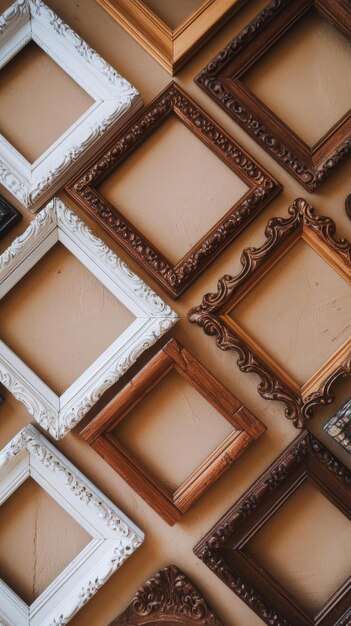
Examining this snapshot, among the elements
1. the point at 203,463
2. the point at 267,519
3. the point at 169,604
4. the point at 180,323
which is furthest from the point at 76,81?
the point at 169,604

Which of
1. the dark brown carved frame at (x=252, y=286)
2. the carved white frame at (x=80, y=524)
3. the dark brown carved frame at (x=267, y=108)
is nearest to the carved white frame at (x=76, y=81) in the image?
the dark brown carved frame at (x=267, y=108)

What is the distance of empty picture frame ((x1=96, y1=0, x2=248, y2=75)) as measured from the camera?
118 cm

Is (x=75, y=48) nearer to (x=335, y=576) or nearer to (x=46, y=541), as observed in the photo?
(x=46, y=541)

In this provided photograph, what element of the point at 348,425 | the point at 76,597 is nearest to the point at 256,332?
the point at 348,425

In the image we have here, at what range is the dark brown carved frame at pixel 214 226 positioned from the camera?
1.18 meters

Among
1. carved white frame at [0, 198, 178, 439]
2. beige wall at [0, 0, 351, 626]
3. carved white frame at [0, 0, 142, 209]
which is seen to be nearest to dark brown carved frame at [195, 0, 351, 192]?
beige wall at [0, 0, 351, 626]

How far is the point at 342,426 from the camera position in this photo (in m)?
1.15

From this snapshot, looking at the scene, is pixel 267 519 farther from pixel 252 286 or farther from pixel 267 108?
pixel 267 108

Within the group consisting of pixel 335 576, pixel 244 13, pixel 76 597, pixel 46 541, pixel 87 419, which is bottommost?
pixel 335 576

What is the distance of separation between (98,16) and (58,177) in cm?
A: 33

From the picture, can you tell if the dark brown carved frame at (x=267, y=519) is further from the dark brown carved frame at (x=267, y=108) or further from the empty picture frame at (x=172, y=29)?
the empty picture frame at (x=172, y=29)

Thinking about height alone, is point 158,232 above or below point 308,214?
above

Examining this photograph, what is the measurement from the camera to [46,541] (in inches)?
48.3

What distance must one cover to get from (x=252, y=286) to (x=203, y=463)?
0.35 meters
